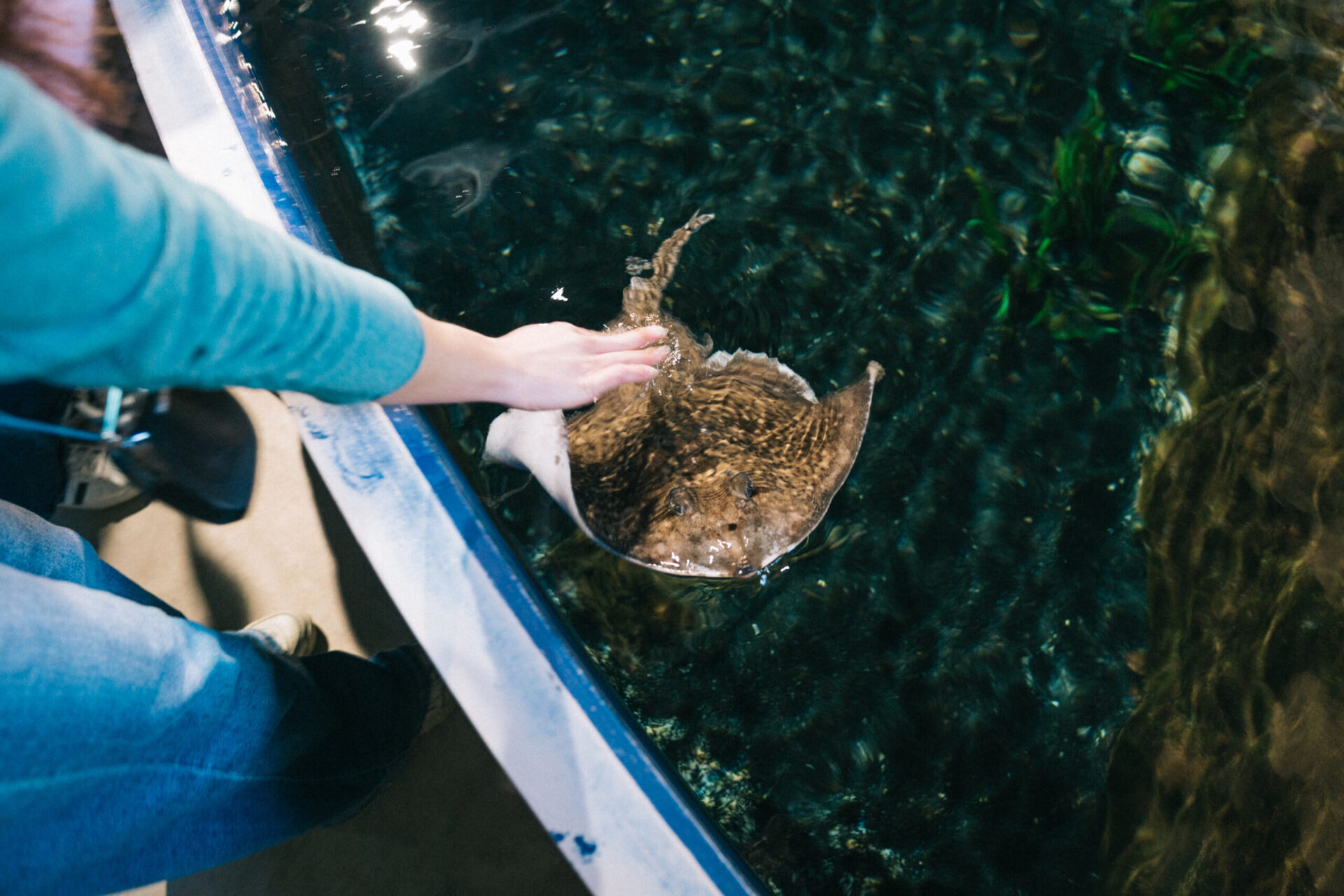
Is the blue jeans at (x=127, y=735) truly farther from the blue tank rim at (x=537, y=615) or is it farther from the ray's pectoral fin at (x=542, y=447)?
the ray's pectoral fin at (x=542, y=447)

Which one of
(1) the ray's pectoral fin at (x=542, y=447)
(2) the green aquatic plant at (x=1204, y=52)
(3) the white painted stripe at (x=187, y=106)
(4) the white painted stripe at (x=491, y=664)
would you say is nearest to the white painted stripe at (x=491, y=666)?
(4) the white painted stripe at (x=491, y=664)

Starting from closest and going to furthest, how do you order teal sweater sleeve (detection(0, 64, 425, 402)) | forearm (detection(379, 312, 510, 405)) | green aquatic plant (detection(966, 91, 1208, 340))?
1. teal sweater sleeve (detection(0, 64, 425, 402))
2. forearm (detection(379, 312, 510, 405))
3. green aquatic plant (detection(966, 91, 1208, 340))

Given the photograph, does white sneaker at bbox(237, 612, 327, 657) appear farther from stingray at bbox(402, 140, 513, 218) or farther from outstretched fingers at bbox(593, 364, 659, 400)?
stingray at bbox(402, 140, 513, 218)

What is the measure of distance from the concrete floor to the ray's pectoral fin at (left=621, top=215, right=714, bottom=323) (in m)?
1.65

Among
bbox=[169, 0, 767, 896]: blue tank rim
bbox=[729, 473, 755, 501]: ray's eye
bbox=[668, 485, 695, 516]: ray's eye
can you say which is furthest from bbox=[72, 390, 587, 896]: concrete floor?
bbox=[729, 473, 755, 501]: ray's eye

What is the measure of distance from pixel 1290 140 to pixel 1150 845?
2.81 metres

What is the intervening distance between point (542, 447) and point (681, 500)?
49 centimetres

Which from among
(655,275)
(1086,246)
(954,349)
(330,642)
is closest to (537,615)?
(330,642)

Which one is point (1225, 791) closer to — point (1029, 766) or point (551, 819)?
point (1029, 766)

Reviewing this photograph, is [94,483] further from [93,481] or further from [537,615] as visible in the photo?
[537,615]

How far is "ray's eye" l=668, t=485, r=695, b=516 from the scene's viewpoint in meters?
2.16

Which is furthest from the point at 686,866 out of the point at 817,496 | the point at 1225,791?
the point at 1225,791

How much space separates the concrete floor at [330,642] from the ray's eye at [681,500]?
4.68 feet

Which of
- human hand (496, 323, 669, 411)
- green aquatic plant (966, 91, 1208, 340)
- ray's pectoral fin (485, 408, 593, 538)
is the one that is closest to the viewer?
human hand (496, 323, 669, 411)
